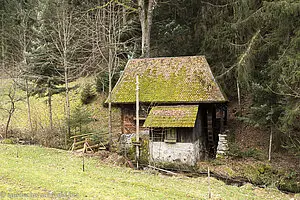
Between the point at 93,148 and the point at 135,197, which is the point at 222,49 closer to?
the point at 93,148

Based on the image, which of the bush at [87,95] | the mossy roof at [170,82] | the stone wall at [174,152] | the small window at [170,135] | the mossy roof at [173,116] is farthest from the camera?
the bush at [87,95]

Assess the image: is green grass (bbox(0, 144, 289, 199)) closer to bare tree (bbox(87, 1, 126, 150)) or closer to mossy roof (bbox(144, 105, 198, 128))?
mossy roof (bbox(144, 105, 198, 128))

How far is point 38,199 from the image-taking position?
7547 mm

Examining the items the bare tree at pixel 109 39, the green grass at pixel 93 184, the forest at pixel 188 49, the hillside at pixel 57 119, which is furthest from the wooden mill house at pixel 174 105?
the hillside at pixel 57 119

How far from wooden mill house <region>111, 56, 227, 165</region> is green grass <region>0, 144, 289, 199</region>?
2.95 meters

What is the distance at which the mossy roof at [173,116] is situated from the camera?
1574cm

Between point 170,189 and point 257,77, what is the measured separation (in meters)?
10.5

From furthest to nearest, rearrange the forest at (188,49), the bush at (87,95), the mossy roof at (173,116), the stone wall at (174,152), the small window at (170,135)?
the bush at (87,95), the small window at (170,135), the stone wall at (174,152), the mossy roof at (173,116), the forest at (188,49)

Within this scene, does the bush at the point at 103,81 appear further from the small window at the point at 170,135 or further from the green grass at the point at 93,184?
the green grass at the point at 93,184

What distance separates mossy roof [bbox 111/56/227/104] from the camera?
17.3 m

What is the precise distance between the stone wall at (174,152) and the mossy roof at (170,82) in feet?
8.73

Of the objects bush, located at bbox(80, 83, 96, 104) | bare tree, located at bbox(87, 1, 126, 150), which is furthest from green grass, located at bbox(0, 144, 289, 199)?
bush, located at bbox(80, 83, 96, 104)

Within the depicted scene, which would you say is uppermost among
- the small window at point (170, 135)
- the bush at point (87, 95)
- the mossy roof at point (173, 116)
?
the bush at point (87, 95)

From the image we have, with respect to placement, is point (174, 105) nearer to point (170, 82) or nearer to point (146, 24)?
point (170, 82)
